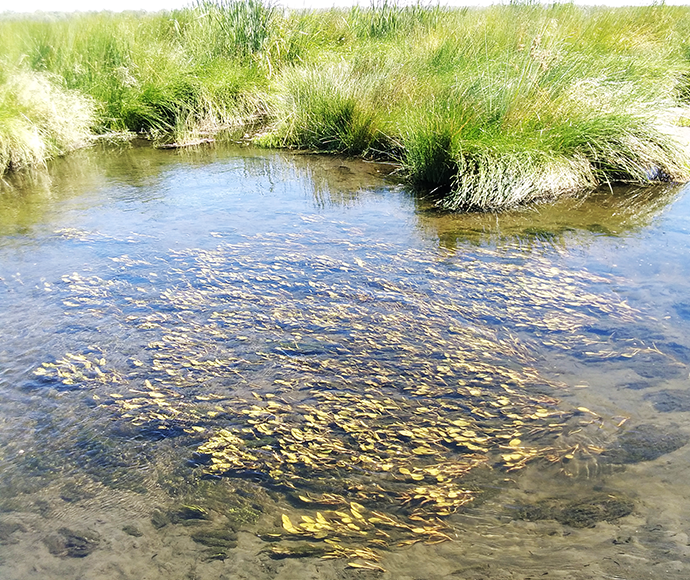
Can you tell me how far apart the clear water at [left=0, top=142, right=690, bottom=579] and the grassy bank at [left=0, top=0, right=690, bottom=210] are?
1.10 m

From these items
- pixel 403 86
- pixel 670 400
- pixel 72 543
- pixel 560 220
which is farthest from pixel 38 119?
pixel 670 400

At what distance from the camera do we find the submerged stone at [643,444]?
2.44 m

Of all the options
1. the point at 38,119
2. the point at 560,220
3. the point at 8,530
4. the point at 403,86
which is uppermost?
the point at 38,119

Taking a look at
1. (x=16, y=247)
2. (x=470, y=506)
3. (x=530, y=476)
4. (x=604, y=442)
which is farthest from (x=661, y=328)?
(x=16, y=247)

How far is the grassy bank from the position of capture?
235 inches

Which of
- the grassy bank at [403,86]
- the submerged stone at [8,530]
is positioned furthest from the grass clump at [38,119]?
the submerged stone at [8,530]

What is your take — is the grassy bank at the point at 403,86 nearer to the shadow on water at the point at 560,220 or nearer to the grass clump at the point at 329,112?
the grass clump at the point at 329,112

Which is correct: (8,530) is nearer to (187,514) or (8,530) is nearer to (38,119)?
(187,514)

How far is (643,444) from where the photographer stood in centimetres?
251

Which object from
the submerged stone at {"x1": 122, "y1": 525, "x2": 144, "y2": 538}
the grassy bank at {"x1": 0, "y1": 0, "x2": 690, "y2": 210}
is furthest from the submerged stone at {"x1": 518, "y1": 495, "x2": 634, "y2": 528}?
the grassy bank at {"x1": 0, "y1": 0, "x2": 690, "y2": 210}

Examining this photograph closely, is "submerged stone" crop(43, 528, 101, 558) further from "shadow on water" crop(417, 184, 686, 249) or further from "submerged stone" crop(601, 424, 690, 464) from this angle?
"shadow on water" crop(417, 184, 686, 249)

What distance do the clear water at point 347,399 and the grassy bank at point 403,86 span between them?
1.10m

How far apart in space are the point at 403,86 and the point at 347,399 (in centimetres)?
607

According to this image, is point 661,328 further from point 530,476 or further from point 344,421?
point 344,421
